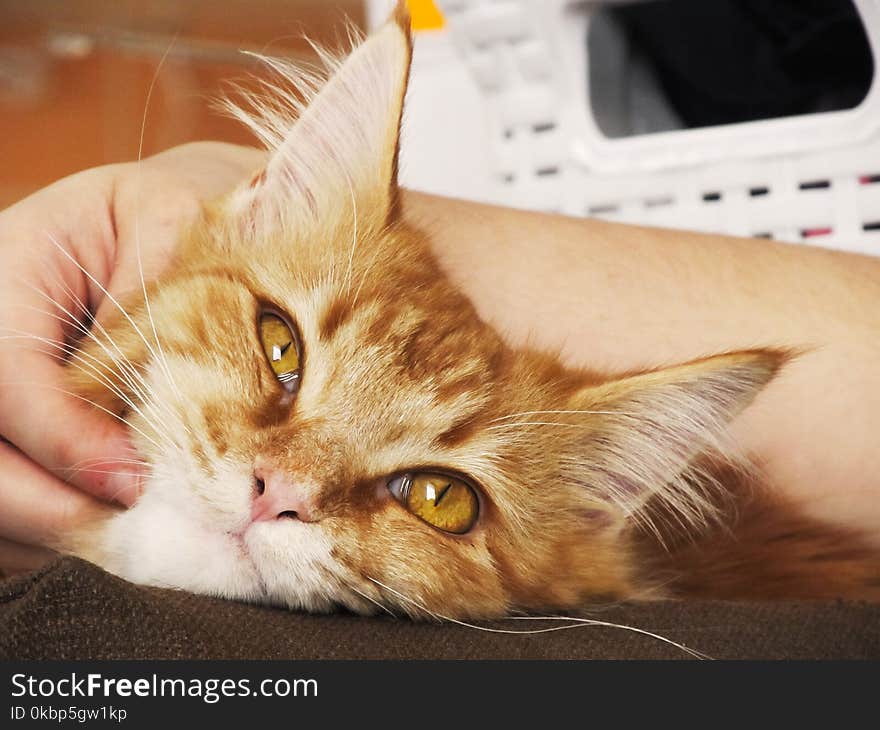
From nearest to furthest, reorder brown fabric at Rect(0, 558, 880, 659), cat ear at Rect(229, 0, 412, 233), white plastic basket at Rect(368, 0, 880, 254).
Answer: brown fabric at Rect(0, 558, 880, 659) < cat ear at Rect(229, 0, 412, 233) < white plastic basket at Rect(368, 0, 880, 254)

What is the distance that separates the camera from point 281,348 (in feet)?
3.66

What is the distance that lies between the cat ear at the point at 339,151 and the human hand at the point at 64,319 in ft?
0.46

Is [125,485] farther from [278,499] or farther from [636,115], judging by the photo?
[636,115]

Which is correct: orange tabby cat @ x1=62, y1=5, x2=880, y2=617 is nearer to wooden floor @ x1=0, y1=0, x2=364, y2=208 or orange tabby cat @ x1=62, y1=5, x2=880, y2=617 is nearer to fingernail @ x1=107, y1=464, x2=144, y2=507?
fingernail @ x1=107, y1=464, x2=144, y2=507

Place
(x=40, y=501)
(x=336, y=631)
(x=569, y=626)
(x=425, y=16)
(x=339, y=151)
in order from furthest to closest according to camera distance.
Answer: (x=425, y=16), (x=339, y=151), (x=40, y=501), (x=569, y=626), (x=336, y=631)

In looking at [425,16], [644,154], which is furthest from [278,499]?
[425,16]

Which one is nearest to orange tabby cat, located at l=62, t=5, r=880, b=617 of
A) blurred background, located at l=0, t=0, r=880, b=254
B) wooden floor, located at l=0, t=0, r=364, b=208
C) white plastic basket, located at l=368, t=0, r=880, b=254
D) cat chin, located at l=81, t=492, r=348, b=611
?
cat chin, located at l=81, t=492, r=348, b=611

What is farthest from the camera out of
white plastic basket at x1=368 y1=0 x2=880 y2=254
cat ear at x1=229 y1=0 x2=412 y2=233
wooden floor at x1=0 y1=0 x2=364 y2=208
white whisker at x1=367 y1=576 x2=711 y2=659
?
wooden floor at x1=0 y1=0 x2=364 y2=208

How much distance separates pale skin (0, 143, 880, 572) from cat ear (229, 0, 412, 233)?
0.14m

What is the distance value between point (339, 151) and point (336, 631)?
0.72 m

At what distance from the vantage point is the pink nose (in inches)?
37.3

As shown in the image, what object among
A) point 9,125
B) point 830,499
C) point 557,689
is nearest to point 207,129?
point 9,125

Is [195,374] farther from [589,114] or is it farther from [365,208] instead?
[589,114]

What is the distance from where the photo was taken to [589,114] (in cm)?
202
